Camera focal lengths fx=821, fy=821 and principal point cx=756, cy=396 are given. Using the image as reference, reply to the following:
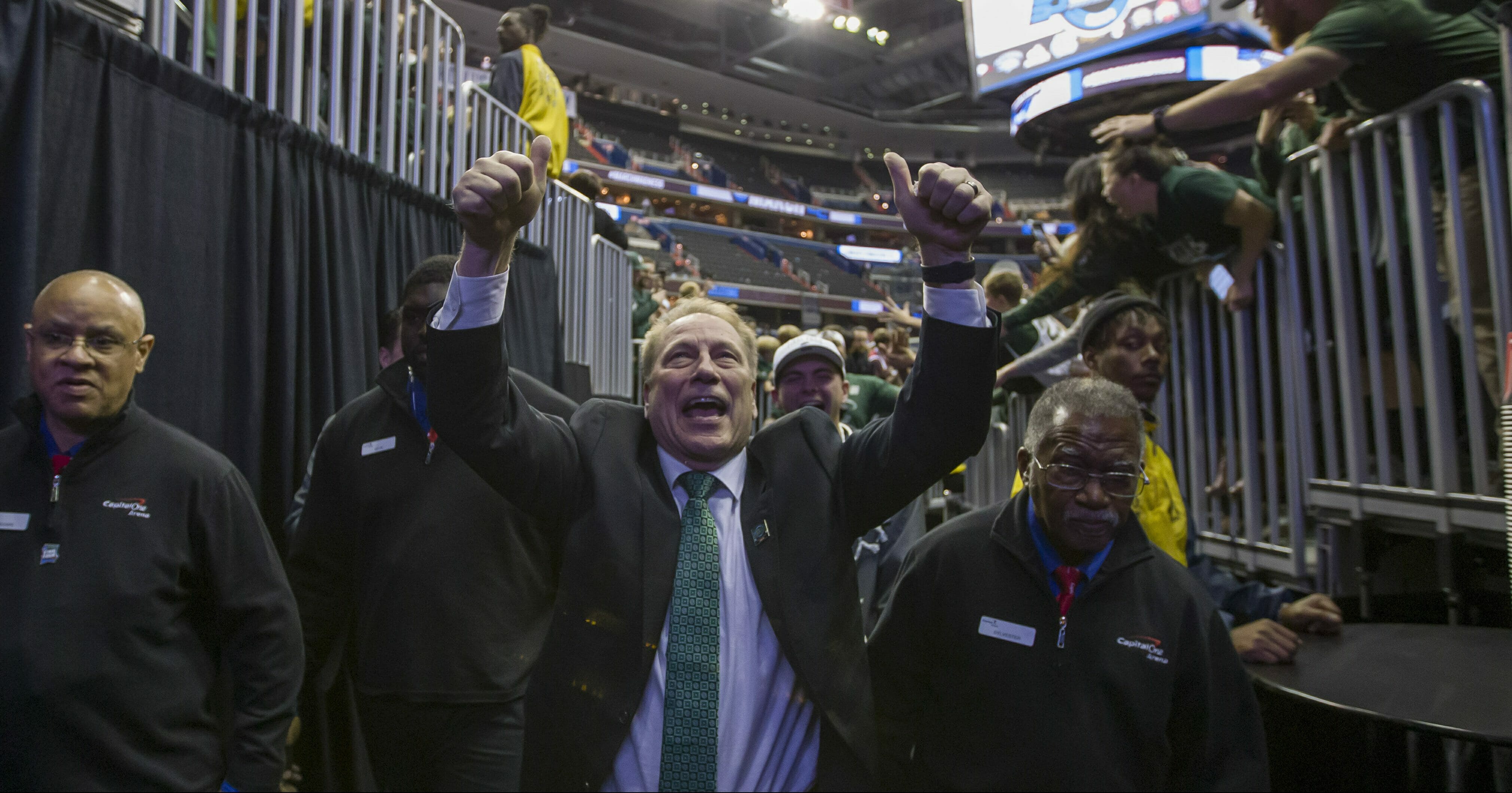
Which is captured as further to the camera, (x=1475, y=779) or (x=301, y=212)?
(x=301, y=212)

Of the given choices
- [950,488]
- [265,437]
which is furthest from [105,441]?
[950,488]

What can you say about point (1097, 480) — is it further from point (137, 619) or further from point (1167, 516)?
point (137, 619)

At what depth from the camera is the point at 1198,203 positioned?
3.34 metres

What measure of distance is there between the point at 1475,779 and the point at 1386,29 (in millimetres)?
2336

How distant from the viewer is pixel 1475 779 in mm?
2430

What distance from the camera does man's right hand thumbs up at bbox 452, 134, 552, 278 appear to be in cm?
138

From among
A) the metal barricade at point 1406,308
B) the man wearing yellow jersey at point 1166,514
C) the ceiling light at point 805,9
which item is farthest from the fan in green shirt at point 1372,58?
the ceiling light at point 805,9

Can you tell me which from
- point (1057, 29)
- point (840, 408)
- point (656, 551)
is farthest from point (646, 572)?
point (1057, 29)

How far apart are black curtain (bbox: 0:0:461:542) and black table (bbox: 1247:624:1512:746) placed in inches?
120

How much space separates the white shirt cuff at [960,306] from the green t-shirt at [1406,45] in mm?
2131

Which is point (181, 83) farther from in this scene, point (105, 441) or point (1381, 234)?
point (1381, 234)

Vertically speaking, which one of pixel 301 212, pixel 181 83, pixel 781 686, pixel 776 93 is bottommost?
pixel 781 686

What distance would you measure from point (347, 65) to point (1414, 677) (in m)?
4.47

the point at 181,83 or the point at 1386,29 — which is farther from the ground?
the point at 1386,29
